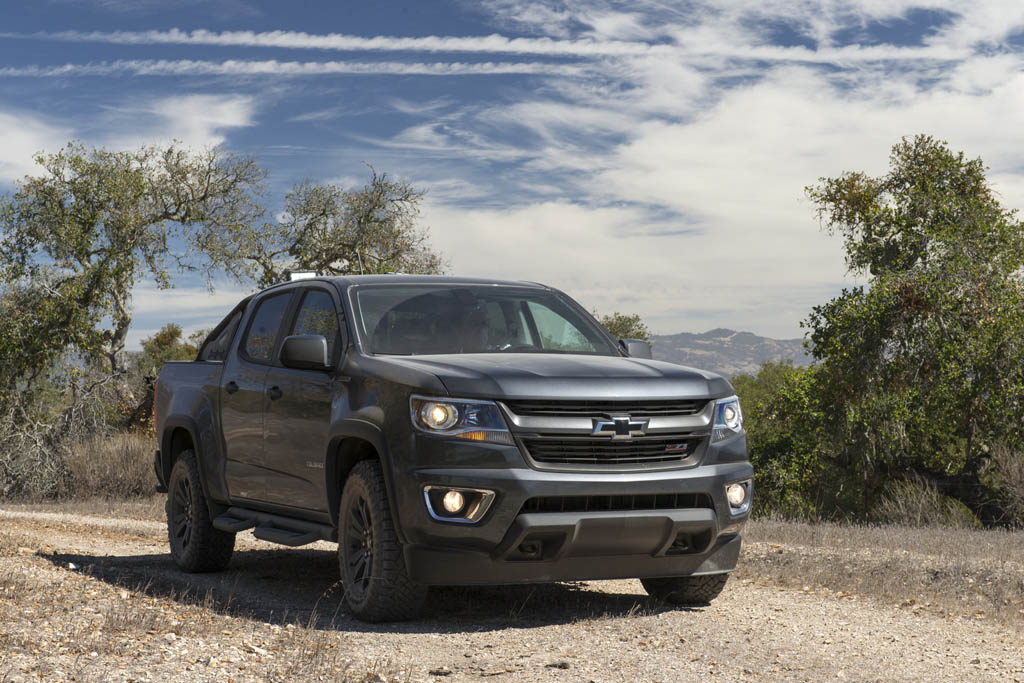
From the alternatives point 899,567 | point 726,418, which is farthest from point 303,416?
point 899,567

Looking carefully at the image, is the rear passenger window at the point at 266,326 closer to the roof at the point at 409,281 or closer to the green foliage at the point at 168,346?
the roof at the point at 409,281

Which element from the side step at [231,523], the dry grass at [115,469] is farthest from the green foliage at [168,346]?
the side step at [231,523]

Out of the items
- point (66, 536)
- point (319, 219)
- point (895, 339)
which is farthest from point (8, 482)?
point (895, 339)

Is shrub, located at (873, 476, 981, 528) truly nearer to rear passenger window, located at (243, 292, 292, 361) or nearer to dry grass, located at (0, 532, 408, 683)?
rear passenger window, located at (243, 292, 292, 361)

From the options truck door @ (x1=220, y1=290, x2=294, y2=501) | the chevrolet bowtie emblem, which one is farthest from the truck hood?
truck door @ (x1=220, y1=290, x2=294, y2=501)

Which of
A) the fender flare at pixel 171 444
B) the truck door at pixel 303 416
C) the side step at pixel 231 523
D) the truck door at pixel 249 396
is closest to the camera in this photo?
the truck door at pixel 303 416

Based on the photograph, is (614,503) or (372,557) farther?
(372,557)

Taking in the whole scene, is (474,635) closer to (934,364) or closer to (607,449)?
(607,449)

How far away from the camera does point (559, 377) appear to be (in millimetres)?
6258

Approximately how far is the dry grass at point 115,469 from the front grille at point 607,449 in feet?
69.4

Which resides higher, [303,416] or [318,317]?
[318,317]

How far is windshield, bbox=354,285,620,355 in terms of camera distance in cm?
718

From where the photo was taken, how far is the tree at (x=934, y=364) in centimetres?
2338

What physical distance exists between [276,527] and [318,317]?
1.44m
